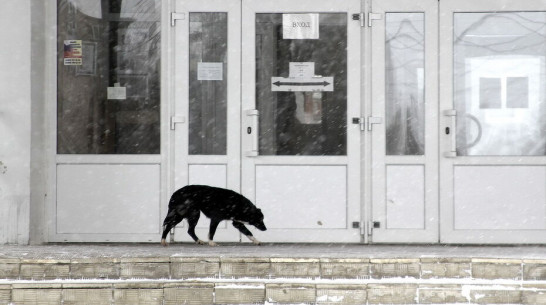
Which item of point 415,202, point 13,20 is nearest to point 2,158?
point 13,20

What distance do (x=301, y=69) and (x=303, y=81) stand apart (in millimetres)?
118

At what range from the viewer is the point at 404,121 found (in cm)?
1033

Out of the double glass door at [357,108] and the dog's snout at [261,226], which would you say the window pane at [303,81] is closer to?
the double glass door at [357,108]

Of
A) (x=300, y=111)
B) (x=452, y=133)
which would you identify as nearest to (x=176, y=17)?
(x=300, y=111)

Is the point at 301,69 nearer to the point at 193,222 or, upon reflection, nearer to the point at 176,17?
the point at 176,17

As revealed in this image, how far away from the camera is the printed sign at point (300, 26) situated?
10.3m

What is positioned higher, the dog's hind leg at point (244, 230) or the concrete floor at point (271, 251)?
the dog's hind leg at point (244, 230)

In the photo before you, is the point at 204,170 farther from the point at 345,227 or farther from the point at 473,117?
the point at 473,117

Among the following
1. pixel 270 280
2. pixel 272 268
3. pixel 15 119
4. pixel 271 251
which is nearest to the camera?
pixel 270 280

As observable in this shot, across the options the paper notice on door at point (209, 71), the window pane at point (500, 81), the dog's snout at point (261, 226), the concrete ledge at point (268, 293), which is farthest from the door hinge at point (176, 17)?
the concrete ledge at point (268, 293)

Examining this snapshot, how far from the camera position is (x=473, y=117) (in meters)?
10.3

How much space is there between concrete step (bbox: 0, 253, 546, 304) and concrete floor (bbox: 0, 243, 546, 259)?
21 cm

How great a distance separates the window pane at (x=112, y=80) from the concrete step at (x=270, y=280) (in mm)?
2211

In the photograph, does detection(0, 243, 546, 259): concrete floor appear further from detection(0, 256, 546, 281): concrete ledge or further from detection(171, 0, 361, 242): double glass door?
detection(171, 0, 361, 242): double glass door
